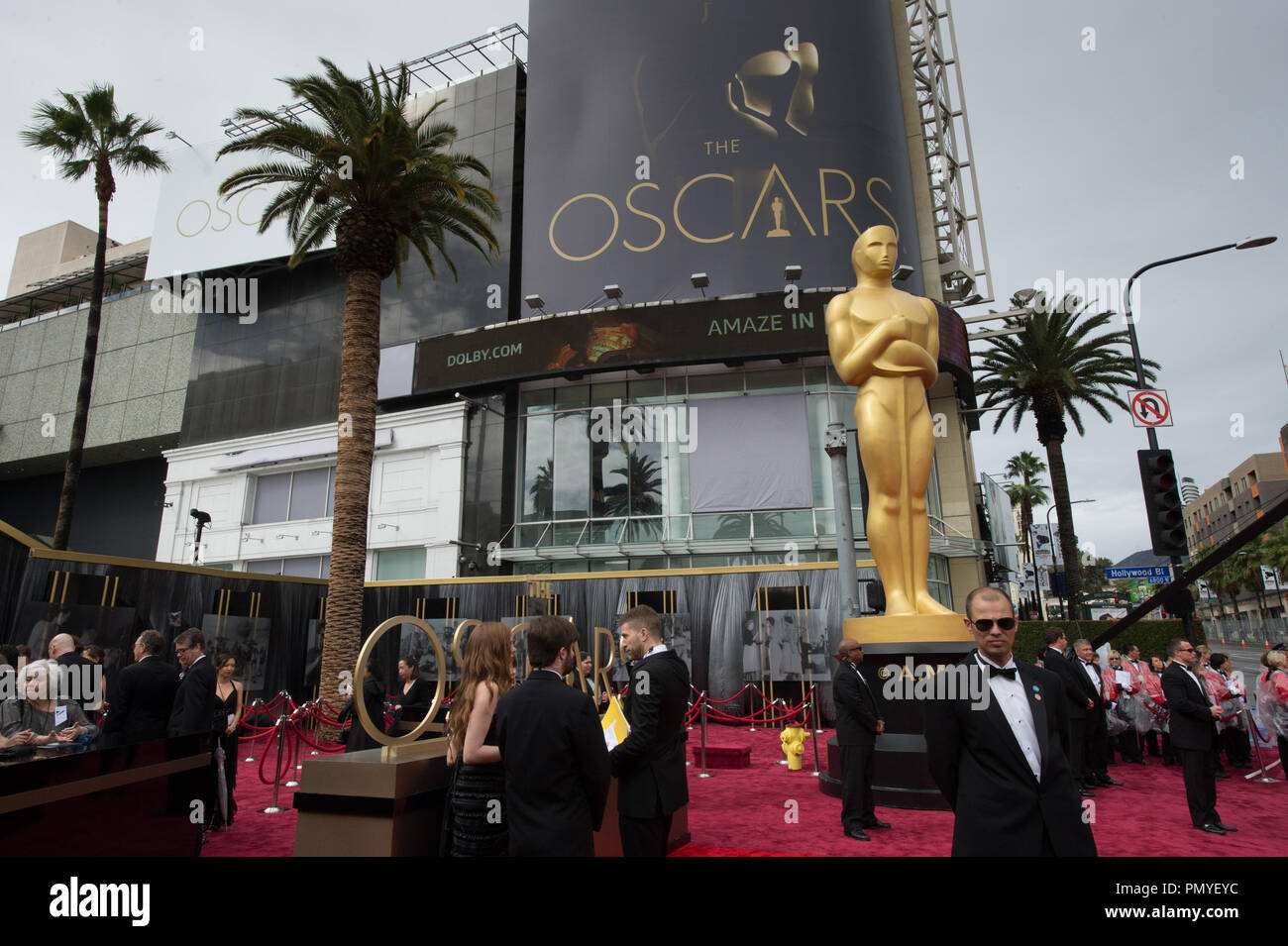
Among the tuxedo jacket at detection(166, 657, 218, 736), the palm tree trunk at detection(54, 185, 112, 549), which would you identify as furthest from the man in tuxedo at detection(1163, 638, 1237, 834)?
the palm tree trunk at detection(54, 185, 112, 549)

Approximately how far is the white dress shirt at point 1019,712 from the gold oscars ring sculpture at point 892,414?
6229 millimetres

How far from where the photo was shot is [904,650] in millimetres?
8594

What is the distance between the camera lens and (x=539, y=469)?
24172mm

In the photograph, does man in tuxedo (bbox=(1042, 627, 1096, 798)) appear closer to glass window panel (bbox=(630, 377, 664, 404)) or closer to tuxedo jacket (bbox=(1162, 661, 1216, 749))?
tuxedo jacket (bbox=(1162, 661, 1216, 749))

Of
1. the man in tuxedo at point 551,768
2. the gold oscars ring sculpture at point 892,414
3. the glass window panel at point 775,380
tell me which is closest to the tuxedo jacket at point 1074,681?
the gold oscars ring sculpture at point 892,414

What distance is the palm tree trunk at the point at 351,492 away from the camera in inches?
588

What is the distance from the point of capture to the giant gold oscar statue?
30.8 ft

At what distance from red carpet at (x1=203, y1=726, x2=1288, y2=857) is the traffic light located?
9.73 ft

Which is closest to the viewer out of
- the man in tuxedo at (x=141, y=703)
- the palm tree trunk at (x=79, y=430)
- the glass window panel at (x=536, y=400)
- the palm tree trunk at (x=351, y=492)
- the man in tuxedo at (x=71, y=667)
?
the man in tuxedo at (x=141, y=703)

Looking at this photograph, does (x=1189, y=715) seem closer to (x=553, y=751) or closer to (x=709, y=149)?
(x=553, y=751)

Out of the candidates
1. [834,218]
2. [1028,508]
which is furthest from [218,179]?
[1028,508]

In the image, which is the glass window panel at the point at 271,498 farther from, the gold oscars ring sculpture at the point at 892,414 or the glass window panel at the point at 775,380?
the gold oscars ring sculpture at the point at 892,414

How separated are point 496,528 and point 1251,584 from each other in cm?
6233

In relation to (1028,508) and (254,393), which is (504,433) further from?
(1028,508)
